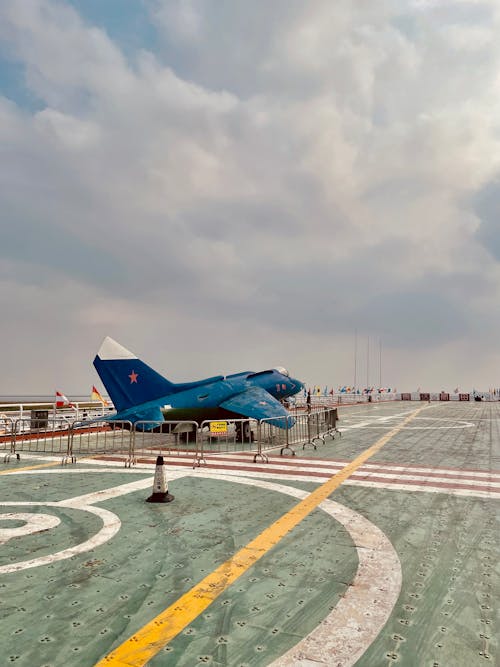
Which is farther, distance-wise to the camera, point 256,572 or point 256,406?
point 256,406

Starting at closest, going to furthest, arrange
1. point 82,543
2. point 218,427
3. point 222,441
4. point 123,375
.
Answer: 1. point 82,543
2. point 218,427
3. point 123,375
4. point 222,441

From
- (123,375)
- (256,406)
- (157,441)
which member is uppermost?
(123,375)

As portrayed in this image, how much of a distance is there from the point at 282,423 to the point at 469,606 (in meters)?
12.2

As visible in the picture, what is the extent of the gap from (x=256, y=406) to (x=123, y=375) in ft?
19.4

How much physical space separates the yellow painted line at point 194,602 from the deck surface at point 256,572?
0.04 m

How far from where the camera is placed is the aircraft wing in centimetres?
1683

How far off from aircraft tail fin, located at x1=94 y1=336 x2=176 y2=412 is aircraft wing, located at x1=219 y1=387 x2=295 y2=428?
3530mm

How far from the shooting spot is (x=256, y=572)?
4.81 metres

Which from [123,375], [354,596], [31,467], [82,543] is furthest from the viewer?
[123,375]

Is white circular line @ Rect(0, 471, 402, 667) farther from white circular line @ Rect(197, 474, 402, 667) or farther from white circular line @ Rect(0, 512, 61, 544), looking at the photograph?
white circular line @ Rect(0, 512, 61, 544)

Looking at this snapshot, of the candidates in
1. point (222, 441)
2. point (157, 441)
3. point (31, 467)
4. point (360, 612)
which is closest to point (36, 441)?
point (157, 441)

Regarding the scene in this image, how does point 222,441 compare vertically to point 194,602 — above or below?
below

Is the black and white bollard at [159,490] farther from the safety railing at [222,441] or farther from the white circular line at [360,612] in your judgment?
Result: the safety railing at [222,441]

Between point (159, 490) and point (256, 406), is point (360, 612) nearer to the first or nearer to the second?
point (159, 490)
